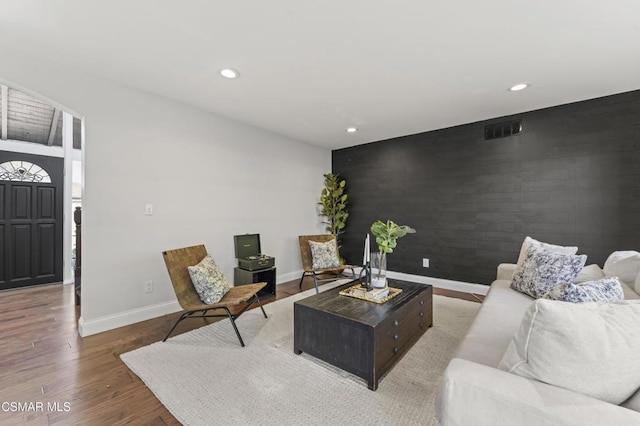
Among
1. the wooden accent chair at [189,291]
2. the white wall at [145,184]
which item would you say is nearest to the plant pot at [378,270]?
the wooden accent chair at [189,291]

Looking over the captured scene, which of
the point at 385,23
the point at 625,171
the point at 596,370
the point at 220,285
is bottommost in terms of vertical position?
the point at 220,285

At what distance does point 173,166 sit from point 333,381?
2815 millimetres

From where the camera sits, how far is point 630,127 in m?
3.00

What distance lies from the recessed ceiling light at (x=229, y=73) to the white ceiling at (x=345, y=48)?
0.07 metres

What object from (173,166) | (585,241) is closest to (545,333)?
(585,241)

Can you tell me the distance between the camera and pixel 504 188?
377cm

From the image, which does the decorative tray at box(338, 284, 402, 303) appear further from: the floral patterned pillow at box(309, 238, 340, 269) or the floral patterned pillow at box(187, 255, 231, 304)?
the floral patterned pillow at box(309, 238, 340, 269)

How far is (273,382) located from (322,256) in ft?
7.89

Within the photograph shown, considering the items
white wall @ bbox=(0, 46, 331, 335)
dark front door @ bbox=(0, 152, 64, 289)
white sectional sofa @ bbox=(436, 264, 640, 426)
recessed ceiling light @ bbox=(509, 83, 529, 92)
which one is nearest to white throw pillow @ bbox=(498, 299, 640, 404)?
white sectional sofa @ bbox=(436, 264, 640, 426)

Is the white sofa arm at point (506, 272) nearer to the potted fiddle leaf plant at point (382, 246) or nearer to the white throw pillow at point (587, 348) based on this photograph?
the potted fiddle leaf plant at point (382, 246)

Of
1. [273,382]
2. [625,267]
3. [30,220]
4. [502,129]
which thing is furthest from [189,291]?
[502,129]

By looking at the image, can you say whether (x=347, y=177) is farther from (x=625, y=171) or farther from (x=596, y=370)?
(x=596, y=370)

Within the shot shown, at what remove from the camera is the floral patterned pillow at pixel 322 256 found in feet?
13.8

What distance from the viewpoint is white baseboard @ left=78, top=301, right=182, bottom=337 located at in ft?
8.61
